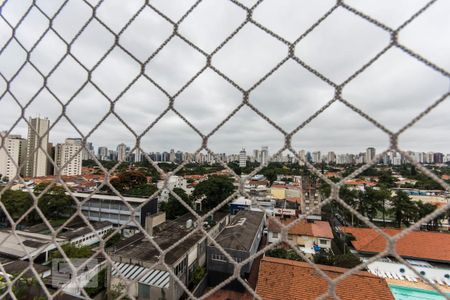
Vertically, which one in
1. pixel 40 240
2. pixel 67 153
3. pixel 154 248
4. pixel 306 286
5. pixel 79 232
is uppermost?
pixel 67 153

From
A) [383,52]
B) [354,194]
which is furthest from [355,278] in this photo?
[354,194]

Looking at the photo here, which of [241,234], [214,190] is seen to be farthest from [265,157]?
[214,190]

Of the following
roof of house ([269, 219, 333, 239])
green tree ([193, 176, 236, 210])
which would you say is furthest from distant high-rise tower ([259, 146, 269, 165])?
green tree ([193, 176, 236, 210])

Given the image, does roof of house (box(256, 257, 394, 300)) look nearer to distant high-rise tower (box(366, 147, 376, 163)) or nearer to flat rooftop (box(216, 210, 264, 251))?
distant high-rise tower (box(366, 147, 376, 163))

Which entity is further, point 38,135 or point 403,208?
point 403,208

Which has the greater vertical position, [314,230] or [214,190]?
[214,190]

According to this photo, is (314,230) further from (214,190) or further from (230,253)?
(214,190)
